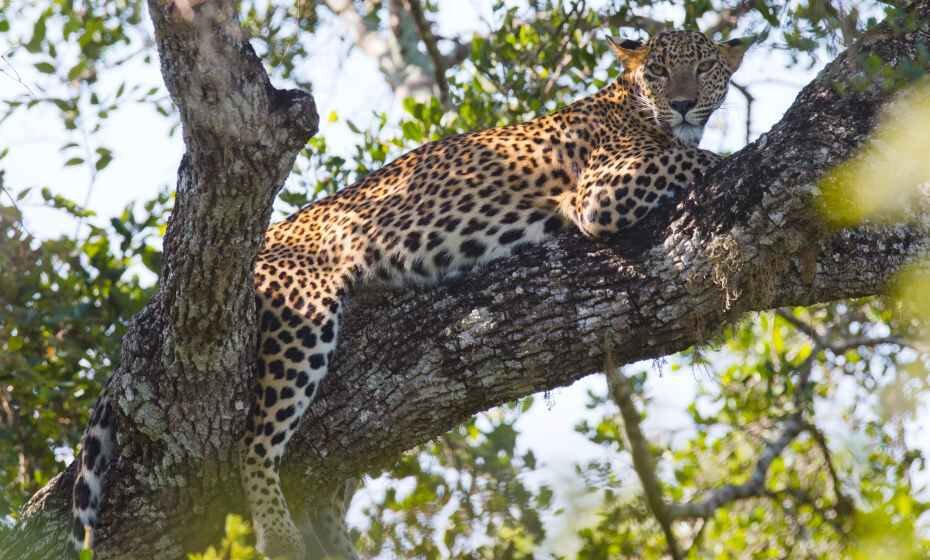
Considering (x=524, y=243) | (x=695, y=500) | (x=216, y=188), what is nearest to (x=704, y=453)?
(x=695, y=500)

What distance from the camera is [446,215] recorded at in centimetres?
699

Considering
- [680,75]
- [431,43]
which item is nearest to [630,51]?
[680,75]

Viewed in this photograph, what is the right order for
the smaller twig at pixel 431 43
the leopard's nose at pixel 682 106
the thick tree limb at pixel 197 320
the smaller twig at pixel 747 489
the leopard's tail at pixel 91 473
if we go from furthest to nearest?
the smaller twig at pixel 431 43 < the leopard's nose at pixel 682 106 < the smaller twig at pixel 747 489 < the leopard's tail at pixel 91 473 < the thick tree limb at pixel 197 320

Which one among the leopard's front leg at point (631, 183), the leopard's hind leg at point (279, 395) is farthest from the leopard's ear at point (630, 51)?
the leopard's hind leg at point (279, 395)

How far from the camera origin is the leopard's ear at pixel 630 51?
7883 mm

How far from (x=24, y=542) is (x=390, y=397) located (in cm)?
186

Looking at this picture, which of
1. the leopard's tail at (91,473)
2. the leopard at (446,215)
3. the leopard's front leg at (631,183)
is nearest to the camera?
the leopard's tail at (91,473)

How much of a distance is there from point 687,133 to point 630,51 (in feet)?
2.29

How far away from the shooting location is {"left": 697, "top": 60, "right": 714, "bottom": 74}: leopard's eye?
776 cm

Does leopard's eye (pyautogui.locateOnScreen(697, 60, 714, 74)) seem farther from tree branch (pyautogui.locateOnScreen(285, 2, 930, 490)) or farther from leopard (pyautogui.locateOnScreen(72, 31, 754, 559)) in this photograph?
tree branch (pyautogui.locateOnScreen(285, 2, 930, 490))

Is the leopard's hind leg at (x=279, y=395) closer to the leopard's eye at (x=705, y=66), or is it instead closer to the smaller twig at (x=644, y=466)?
the smaller twig at (x=644, y=466)

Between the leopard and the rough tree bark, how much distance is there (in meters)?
0.15

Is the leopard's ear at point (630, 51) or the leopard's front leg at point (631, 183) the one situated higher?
the leopard's ear at point (630, 51)

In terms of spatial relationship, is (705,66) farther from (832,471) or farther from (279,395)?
(279,395)
